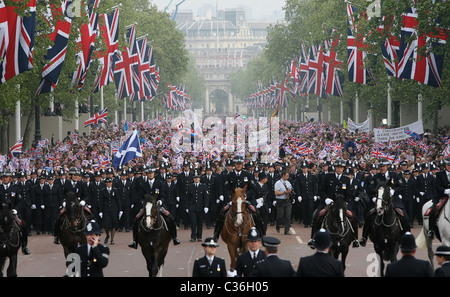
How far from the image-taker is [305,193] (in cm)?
2528

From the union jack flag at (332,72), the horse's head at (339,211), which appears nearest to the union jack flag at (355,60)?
the union jack flag at (332,72)

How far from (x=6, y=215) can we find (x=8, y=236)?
392 millimetres

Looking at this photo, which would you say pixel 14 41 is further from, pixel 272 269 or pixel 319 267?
pixel 319 267

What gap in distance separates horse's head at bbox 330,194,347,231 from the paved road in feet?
3.97

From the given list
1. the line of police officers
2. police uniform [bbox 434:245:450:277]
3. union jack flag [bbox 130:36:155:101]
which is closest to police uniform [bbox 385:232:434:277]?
police uniform [bbox 434:245:450:277]

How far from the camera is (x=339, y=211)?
50.6 feet

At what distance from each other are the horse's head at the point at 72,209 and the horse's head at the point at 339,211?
197 inches

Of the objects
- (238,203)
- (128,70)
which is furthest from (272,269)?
(128,70)

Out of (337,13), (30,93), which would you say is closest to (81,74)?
(30,93)

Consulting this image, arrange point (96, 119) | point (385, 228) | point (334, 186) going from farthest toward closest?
point (96, 119) → point (334, 186) → point (385, 228)

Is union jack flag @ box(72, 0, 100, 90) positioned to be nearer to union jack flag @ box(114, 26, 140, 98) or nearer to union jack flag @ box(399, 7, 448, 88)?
union jack flag @ box(114, 26, 140, 98)

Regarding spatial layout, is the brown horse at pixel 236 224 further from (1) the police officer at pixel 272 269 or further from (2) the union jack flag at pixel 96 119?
(2) the union jack flag at pixel 96 119

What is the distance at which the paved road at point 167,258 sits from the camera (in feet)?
55.5
